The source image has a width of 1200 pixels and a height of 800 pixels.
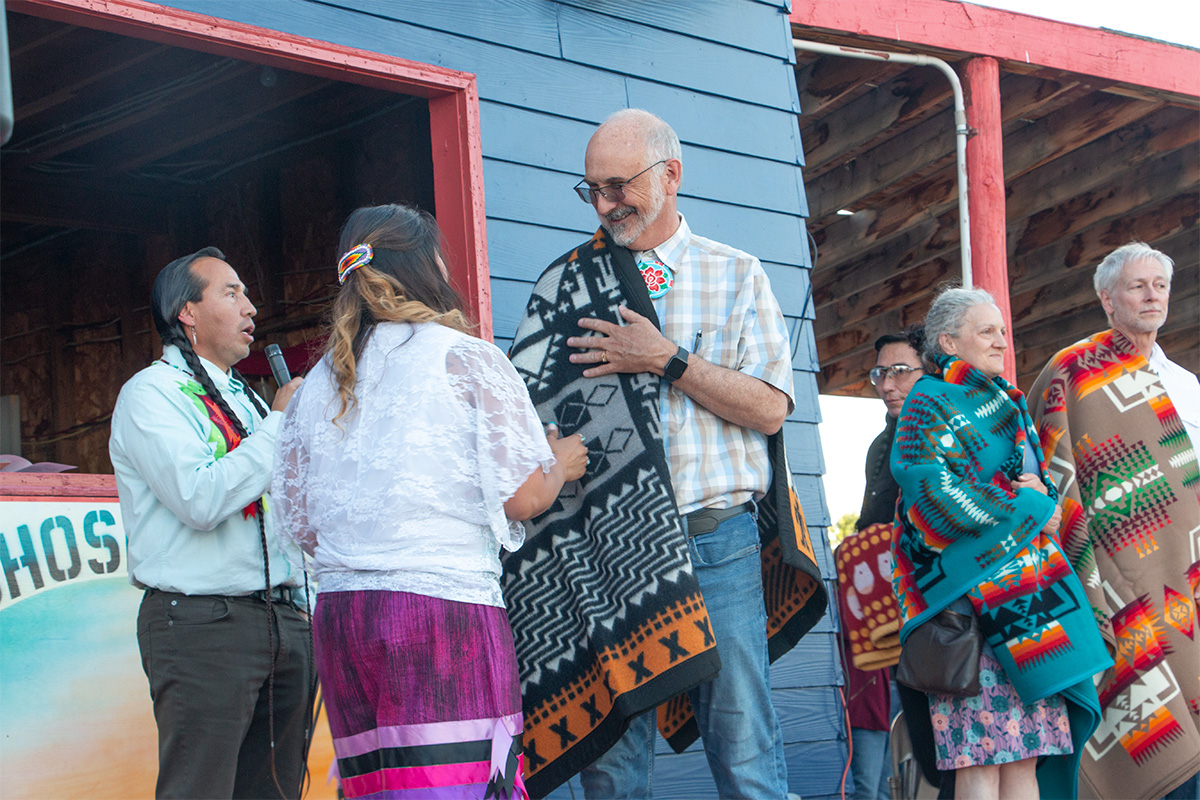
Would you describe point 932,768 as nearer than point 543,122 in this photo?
Yes

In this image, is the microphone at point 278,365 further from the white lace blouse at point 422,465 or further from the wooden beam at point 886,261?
the wooden beam at point 886,261

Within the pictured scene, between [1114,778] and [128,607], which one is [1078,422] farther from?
[128,607]

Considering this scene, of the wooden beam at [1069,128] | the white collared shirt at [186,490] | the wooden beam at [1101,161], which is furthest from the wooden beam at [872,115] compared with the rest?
the white collared shirt at [186,490]

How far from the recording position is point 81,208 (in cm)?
599

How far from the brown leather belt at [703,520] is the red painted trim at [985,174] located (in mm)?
2810

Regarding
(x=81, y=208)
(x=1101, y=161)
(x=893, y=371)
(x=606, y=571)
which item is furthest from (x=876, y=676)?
(x=81, y=208)

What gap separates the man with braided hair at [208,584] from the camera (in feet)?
7.69

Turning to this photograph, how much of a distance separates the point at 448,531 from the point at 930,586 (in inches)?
61.1

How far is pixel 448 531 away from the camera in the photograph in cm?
192

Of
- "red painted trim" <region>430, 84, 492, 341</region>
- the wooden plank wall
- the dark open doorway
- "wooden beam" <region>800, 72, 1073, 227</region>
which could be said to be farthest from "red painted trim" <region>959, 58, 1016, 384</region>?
"red painted trim" <region>430, 84, 492, 341</region>

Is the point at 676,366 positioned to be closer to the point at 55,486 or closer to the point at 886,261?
the point at 55,486

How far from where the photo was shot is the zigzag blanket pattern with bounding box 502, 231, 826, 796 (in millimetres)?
2258

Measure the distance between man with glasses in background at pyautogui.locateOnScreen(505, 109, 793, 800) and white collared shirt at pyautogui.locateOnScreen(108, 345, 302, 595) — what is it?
0.56 m

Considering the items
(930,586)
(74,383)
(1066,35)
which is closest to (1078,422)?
(930,586)
